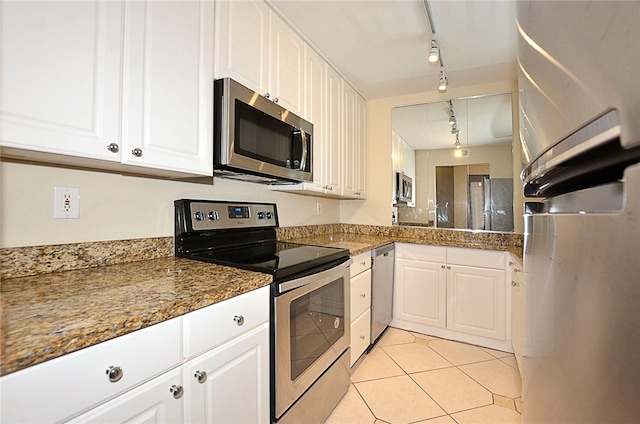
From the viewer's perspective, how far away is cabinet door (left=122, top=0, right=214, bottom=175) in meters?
1.09

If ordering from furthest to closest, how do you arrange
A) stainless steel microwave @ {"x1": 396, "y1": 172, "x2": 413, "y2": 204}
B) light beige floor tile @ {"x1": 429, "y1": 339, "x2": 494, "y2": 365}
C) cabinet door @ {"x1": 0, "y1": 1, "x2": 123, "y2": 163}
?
stainless steel microwave @ {"x1": 396, "y1": 172, "x2": 413, "y2": 204}
light beige floor tile @ {"x1": 429, "y1": 339, "x2": 494, "y2": 365}
cabinet door @ {"x1": 0, "y1": 1, "x2": 123, "y2": 163}

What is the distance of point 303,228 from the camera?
2.72m

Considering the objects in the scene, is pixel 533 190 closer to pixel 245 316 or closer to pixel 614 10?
pixel 614 10

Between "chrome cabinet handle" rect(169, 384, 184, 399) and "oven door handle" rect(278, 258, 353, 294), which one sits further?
"oven door handle" rect(278, 258, 353, 294)

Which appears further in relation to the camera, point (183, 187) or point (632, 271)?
point (183, 187)

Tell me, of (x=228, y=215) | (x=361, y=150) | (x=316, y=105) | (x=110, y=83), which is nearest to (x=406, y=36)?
(x=316, y=105)

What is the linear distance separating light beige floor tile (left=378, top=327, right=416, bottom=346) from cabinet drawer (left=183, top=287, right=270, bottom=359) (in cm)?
178

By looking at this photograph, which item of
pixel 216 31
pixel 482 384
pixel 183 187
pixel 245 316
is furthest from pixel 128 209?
pixel 482 384

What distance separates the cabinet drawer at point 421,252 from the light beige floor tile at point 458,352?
724mm

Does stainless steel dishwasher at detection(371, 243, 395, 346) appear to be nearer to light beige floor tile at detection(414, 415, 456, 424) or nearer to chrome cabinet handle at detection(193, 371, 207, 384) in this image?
light beige floor tile at detection(414, 415, 456, 424)

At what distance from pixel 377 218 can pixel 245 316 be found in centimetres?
240

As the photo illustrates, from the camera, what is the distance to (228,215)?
1825 mm

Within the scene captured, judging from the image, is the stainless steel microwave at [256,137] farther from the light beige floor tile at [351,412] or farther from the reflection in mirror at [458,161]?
the reflection in mirror at [458,161]

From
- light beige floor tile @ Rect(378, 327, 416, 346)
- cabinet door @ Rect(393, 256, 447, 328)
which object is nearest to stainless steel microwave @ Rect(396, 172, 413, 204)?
cabinet door @ Rect(393, 256, 447, 328)
